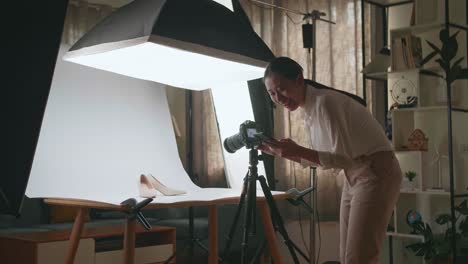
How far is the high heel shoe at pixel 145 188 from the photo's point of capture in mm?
2391

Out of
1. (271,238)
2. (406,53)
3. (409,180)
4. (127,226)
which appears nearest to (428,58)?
(406,53)

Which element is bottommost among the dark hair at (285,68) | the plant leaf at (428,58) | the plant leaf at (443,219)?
the plant leaf at (443,219)

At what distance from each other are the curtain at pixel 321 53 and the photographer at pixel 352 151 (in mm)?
1903

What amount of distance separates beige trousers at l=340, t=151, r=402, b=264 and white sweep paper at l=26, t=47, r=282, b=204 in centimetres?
71

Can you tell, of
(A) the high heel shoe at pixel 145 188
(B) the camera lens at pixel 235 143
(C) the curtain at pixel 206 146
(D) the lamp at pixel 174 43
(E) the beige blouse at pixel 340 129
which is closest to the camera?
(E) the beige blouse at pixel 340 129

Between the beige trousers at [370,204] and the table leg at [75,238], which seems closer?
the beige trousers at [370,204]

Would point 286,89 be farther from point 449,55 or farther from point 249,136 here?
point 449,55

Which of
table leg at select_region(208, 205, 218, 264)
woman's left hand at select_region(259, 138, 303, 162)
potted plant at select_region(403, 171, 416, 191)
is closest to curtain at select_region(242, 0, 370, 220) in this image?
potted plant at select_region(403, 171, 416, 191)

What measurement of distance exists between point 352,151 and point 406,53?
5.69 ft

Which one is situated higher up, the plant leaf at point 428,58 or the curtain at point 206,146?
the plant leaf at point 428,58

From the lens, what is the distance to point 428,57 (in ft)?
10.7

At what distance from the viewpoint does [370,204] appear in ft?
6.31

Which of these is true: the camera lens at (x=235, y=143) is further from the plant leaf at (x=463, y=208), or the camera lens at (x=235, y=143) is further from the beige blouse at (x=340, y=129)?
the plant leaf at (x=463, y=208)

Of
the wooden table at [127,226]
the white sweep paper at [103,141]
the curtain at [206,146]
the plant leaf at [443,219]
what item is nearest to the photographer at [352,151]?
the wooden table at [127,226]
